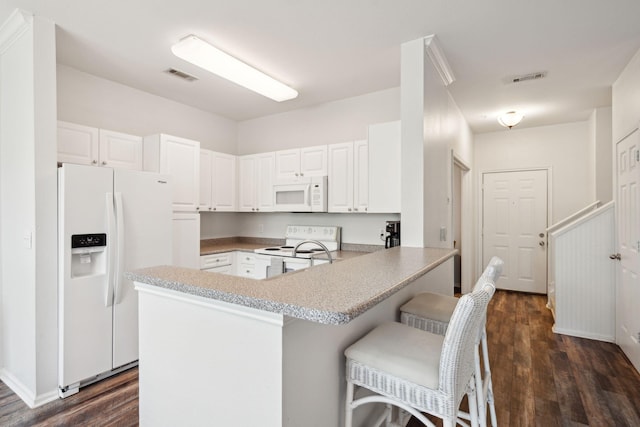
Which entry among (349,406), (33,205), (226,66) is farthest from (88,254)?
(349,406)

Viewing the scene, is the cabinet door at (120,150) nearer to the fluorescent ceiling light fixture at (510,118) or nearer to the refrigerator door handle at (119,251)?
the refrigerator door handle at (119,251)

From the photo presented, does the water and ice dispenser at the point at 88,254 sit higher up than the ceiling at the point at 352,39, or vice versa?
the ceiling at the point at 352,39

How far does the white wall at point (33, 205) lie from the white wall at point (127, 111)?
0.60 m

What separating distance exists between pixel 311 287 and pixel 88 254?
2.13 m

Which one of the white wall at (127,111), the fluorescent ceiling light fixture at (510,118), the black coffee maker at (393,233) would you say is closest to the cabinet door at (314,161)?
the black coffee maker at (393,233)

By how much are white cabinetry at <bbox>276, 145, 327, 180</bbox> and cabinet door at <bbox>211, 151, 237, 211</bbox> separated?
71 centimetres

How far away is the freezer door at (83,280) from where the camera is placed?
7.43 feet

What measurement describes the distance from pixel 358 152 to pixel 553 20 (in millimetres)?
1855

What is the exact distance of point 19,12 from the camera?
214 centimetres

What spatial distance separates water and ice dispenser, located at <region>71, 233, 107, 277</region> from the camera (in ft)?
7.68

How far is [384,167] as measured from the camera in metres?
3.09

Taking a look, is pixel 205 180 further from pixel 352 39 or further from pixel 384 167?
pixel 352 39

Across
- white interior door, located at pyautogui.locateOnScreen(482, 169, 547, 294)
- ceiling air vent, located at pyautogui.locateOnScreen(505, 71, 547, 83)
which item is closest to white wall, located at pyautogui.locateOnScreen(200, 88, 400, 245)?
ceiling air vent, located at pyautogui.locateOnScreen(505, 71, 547, 83)

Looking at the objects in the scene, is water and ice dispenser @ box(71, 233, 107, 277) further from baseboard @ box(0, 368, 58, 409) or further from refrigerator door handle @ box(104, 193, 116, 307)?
baseboard @ box(0, 368, 58, 409)
